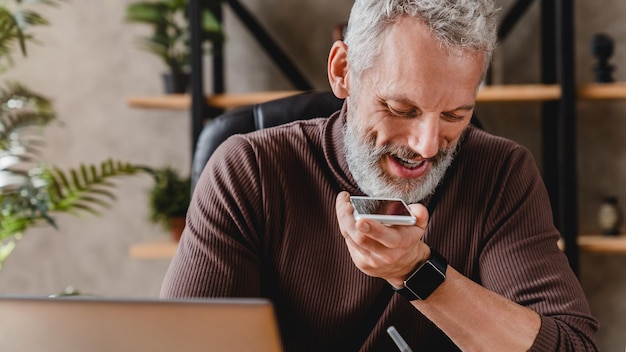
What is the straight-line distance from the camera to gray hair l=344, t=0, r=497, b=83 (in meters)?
1.09

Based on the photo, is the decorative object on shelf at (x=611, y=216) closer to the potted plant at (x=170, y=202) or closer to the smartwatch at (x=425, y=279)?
the potted plant at (x=170, y=202)

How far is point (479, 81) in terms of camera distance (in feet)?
3.77

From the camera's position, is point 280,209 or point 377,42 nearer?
point 377,42

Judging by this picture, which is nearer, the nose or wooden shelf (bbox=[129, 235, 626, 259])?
the nose

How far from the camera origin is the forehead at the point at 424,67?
108 centimetres

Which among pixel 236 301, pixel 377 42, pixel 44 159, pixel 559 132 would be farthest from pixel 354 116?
pixel 44 159

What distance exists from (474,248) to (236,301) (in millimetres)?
736

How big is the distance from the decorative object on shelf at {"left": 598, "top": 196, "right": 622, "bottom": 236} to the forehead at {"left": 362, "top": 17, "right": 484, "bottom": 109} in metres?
1.32

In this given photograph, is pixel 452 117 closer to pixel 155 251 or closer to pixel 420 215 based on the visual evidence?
pixel 420 215

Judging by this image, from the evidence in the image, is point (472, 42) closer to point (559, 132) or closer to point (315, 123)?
point (315, 123)

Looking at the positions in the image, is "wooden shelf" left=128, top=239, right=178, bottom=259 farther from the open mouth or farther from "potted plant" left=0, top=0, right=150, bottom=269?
the open mouth

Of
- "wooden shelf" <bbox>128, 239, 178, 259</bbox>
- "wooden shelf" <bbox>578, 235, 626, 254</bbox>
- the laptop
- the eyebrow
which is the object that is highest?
the eyebrow

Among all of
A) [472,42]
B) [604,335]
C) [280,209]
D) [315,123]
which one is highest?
[472,42]

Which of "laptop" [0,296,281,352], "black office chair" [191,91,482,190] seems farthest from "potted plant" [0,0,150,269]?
"laptop" [0,296,281,352]
